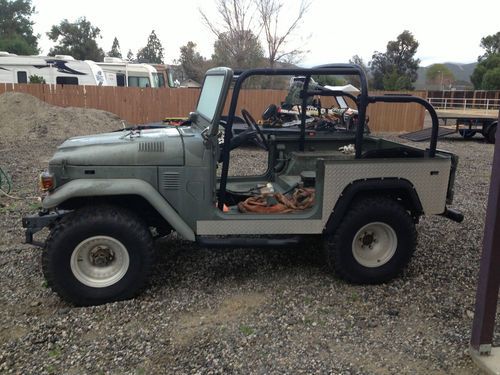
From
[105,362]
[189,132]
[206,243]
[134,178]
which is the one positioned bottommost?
[105,362]

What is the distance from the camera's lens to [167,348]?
335 centimetres

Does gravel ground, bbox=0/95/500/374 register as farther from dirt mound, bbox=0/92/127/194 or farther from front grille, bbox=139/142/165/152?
dirt mound, bbox=0/92/127/194

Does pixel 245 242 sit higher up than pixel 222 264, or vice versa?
pixel 245 242

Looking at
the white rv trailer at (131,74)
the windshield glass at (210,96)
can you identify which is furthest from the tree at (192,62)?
the windshield glass at (210,96)

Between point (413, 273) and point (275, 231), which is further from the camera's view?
point (413, 273)

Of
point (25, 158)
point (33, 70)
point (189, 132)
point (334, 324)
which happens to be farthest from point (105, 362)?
point (33, 70)

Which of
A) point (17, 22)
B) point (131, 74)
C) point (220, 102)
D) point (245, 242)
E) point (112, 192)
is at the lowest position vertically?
point (245, 242)

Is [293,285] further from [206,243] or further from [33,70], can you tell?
[33,70]

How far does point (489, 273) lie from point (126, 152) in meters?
2.84

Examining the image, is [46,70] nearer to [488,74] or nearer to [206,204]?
[206,204]

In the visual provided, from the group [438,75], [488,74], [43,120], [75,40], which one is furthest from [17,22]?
[438,75]

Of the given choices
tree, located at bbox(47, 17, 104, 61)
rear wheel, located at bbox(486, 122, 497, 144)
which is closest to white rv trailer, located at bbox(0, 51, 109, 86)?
rear wheel, located at bbox(486, 122, 497, 144)

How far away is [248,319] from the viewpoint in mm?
3742

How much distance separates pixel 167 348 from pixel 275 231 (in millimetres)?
1406
